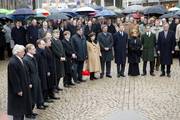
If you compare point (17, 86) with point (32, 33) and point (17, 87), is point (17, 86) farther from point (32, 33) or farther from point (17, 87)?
point (32, 33)

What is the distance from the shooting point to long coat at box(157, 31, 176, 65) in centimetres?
1773

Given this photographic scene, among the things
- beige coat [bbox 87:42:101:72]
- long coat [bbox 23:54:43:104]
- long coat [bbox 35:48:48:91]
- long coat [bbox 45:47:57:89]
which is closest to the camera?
long coat [bbox 23:54:43:104]

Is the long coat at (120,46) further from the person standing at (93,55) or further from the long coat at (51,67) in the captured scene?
the long coat at (51,67)

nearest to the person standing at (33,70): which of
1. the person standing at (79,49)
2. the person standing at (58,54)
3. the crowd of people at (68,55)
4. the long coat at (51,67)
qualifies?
the crowd of people at (68,55)

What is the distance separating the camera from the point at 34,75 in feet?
38.2

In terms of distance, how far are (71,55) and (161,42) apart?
361 cm

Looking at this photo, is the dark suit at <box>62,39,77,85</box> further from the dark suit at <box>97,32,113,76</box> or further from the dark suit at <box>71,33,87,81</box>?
the dark suit at <box>97,32,113,76</box>

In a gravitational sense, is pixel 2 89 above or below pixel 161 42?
below

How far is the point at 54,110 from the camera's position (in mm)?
12516

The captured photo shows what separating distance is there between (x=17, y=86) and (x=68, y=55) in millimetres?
6086

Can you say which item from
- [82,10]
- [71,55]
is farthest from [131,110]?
[82,10]

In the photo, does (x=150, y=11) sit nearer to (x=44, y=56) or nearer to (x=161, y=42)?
(x=161, y=42)

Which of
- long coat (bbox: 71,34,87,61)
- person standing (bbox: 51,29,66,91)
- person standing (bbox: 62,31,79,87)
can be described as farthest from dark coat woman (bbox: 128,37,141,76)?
person standing (bbox: 51,29,66,91)

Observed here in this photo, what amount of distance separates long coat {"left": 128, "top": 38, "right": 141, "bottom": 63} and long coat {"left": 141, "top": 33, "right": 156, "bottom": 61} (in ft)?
0.91
